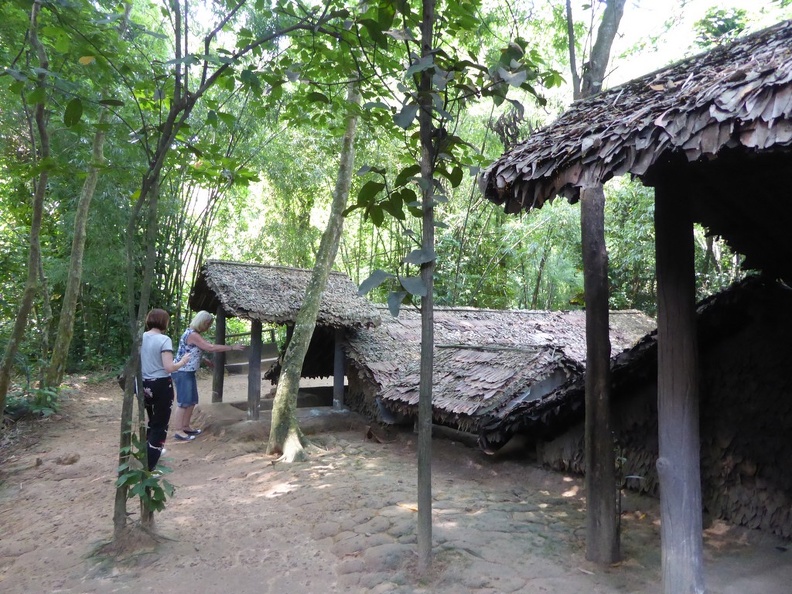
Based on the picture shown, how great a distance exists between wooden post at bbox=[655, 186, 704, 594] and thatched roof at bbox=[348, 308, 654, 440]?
2550 millimetres

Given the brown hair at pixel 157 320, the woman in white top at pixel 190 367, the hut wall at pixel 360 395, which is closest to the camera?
the brown hair at pixel 157 320

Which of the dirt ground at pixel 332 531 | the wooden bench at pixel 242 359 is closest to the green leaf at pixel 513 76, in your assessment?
the dirt ground at pixel 332 531

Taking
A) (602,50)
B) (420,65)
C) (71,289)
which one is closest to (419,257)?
Result: (420,65)

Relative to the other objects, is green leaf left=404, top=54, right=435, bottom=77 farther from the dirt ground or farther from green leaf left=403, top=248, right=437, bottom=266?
the dirt ground

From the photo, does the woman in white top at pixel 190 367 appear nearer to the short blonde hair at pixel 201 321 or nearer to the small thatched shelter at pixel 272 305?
the short blonde hair at pixel 201 321

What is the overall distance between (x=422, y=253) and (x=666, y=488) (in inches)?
70.0

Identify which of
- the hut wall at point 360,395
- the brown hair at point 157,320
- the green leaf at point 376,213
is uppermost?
the green leaf at point 376,213

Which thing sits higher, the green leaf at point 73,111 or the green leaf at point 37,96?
the green leaf at point 37,96

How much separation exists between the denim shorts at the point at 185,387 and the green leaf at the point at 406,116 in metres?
5.17

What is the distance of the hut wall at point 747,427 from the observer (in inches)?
146

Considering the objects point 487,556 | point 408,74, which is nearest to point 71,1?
point 408,74

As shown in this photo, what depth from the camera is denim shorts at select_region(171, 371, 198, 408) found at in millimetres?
7098

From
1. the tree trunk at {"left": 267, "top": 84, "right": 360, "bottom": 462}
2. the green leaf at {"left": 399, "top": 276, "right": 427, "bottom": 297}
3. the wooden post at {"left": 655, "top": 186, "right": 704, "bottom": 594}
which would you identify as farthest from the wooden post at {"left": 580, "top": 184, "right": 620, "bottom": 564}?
A: the tree trunk at {"left": 267, "top": 84, "right": 360, "bottom": 462}

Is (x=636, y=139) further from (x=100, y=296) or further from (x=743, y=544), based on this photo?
(x=100, y=296)
